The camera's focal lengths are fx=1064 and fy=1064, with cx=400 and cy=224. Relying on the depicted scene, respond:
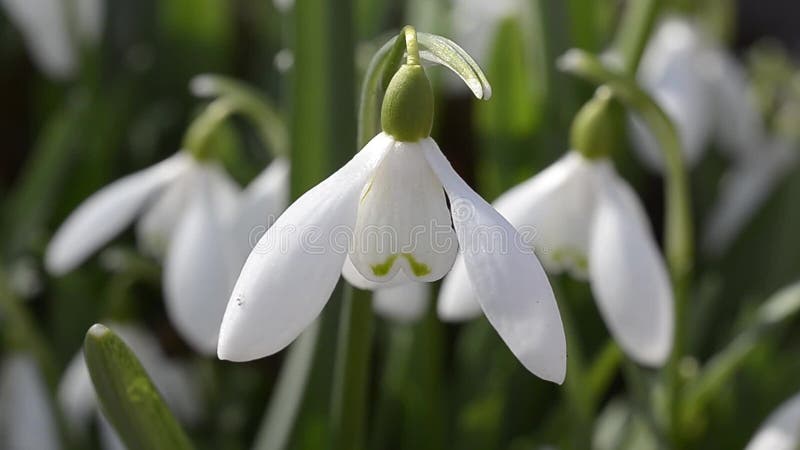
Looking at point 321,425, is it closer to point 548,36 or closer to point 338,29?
point 338,29

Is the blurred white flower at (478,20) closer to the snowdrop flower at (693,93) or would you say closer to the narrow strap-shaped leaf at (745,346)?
the snowdrop flower at (693,93)

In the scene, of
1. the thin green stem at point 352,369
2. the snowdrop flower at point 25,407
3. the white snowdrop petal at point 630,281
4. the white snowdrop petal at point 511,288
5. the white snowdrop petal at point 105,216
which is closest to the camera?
the white snowdrop petal at point 511,288

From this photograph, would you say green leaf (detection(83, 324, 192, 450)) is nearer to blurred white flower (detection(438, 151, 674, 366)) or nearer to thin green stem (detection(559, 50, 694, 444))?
blurred white flower (detection(438, 151, 674, 366))

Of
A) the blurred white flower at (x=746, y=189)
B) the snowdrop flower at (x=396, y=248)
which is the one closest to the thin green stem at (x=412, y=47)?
the snowdrop flower at (x=396, y=248)

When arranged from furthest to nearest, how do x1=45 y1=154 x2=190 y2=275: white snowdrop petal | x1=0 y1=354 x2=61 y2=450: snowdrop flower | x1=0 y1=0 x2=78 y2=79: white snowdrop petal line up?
1. x1=0 y1=0 x2=78 y2=79: white snowdrop petal
2. x1=0 y1=354 x2=61 y2=450: snowdrop flower
3. x1=45 y1=154 x2=190 y2=275: white snowdrop petal

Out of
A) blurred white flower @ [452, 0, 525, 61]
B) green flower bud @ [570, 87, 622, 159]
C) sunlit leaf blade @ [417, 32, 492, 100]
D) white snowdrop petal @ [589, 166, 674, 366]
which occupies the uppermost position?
sunlit leaf blade @ [417, 32, 492, 100]

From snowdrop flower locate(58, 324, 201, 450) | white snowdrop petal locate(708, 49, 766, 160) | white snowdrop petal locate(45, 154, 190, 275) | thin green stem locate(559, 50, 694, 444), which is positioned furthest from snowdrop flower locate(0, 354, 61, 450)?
white snowdrop petal locate(708, 49, 766, 160)

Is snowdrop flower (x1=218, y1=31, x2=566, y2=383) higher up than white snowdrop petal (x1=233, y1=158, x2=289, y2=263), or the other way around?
snowdrop flower (x1=218, y1=31, x2=566, y2=383)
